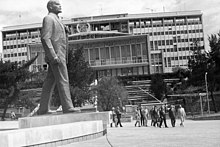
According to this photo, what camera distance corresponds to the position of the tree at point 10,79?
126 ft

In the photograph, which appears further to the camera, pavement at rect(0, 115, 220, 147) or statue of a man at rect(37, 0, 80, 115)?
statue of a man at rect(37, 0, 80, 115)

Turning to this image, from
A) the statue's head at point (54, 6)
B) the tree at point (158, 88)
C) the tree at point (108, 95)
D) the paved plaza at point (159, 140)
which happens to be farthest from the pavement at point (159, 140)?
the tree at point (158, 88)

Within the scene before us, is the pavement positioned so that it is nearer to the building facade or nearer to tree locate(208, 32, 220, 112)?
tree locate(208, 32, 220, 112)

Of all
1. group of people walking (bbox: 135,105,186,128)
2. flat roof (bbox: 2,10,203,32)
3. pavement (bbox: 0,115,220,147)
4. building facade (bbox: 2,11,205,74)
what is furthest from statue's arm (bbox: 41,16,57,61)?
flat roof (bbox: 2,10,203,32)

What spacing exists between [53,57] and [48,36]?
851 mm

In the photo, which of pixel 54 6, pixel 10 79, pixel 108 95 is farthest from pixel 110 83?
pixel 54 6

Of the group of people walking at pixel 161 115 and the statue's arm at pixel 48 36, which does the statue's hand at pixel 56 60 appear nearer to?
the statue's arm at pixel 48 36

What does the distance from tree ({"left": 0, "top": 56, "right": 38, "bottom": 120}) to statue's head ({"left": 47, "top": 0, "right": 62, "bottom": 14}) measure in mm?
24492

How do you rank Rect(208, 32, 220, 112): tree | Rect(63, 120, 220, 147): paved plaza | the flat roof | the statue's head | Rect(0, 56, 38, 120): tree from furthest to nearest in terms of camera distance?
the flat roof, Rect(208, 32, 220, 112): tree, Rect(0, 56, 38, 120): tree, the statue's head, Rect(63, 120, 220, 147): paved plaza

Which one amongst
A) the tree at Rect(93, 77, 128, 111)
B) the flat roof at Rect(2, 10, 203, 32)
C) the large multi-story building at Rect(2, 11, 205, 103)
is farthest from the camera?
the flat roof at Rect(2, 10, 203, 32)

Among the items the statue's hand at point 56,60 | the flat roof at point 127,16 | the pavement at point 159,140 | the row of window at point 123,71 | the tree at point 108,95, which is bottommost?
the pavement at point 159,140

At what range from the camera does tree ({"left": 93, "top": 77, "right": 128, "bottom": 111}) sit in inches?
2019

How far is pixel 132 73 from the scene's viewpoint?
278 ft

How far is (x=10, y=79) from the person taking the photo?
3862 centimetres
